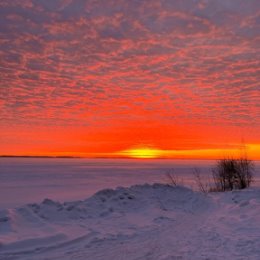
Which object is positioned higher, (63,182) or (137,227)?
(63,182)

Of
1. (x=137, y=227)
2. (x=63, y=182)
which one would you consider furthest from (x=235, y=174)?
(x=63, y=182)

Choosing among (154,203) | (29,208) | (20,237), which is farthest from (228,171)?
(20,237)

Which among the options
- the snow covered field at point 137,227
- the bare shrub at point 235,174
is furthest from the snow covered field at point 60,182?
the bare shrub at point 235,174

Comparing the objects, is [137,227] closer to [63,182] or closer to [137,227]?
[137,227]

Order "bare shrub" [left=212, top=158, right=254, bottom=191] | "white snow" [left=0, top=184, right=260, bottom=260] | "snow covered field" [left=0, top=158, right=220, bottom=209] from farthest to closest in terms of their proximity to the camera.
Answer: "snow covered field" [left=0, top=158, right=220, bottom=209]
"bare shrub" [left=212, top=158, right=254, bottom=191]
"white snow" [left=0, top=184, right=260, bottom=260]

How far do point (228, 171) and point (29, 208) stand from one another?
46.7ft

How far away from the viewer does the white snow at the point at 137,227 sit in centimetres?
789

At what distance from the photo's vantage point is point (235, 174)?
2142cm

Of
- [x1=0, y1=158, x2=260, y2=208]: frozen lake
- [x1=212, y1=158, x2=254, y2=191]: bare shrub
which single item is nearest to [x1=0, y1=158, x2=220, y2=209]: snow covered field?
[x1=0, y1=158, x2=260, y2=208]: frozen lake

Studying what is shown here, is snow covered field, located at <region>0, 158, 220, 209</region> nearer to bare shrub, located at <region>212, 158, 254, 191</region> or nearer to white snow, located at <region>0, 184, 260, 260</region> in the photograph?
white snow, located at <region>0, 184, 260, 260</region>

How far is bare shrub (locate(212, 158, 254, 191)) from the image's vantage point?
21145 mm

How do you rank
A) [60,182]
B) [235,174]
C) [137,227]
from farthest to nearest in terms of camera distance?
1. [60,182]
2. [235,174]
3. [137,227]

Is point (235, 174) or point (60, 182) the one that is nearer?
point (235, 174)

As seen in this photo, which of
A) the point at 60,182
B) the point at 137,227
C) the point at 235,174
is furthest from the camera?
the point at 60,182
